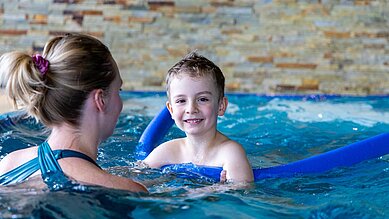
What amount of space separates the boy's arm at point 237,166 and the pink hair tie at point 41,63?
115 cm

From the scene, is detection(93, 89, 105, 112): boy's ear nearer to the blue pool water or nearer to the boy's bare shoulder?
the blue pool water

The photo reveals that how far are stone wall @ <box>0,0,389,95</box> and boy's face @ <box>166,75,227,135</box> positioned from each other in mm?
3772

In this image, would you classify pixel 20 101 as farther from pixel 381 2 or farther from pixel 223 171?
pixel 381 2

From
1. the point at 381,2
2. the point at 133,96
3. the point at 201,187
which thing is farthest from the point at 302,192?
the point at 381,2

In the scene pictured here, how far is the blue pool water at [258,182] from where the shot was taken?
234 cm

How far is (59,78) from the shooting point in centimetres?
237

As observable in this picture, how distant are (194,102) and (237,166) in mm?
353

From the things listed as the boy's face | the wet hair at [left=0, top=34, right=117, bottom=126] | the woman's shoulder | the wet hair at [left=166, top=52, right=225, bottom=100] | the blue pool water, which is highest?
the wet hair at [left=0, top=34, right=117, bottom=126]

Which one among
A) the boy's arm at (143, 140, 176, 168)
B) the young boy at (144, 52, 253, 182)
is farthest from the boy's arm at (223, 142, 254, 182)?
the boy's arm at (143, 140, 176, 168)

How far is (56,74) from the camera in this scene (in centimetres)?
237

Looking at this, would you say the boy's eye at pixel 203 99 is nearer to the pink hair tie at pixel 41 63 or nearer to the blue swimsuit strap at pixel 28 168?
the blue swimsuit strap at pixel 28 168

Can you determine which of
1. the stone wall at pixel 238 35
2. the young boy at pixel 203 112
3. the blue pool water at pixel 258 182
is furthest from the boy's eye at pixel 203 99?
the stone wall at pixel 238 35

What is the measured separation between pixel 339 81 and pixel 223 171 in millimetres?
4067

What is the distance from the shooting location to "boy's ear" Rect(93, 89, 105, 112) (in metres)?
2.41
